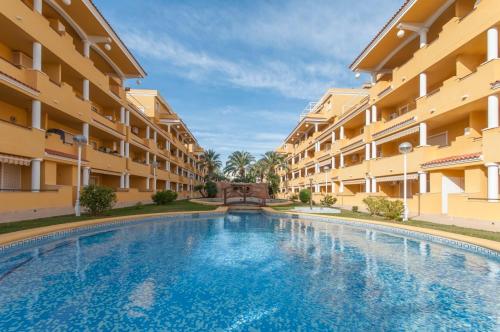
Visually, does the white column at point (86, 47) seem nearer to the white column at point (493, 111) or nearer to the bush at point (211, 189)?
the white column at point (493, 111)

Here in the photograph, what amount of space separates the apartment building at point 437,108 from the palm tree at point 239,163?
35.2 m

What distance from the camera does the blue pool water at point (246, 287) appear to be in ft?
16.0

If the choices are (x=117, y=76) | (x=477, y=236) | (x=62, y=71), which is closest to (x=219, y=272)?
(x=477, y=236)

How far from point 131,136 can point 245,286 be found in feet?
82.9

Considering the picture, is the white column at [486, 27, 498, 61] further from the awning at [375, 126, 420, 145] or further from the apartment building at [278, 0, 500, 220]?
the awning at [375, 126, 420, 145]

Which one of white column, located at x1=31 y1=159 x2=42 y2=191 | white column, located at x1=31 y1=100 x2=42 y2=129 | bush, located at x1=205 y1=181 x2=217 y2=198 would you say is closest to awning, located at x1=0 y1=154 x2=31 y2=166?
white column, located at x1=31 y1=159 x2=42 y2=191

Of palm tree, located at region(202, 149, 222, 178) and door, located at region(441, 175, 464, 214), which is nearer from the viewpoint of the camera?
door, located at region(441, 175, 464, 214)

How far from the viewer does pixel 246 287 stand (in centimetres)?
656

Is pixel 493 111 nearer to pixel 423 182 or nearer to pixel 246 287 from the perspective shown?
pixel 423 182

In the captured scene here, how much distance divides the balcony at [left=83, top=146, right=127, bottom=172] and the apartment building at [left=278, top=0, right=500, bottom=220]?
73.5 feet

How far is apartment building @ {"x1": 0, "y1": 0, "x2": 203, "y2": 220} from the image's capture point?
13.8 metres

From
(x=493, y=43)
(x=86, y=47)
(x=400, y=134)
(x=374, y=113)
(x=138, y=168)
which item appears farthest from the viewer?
(x=138, y=168)

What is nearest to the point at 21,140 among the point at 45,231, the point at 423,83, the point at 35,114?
the point at 35,114

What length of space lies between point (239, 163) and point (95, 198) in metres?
47.4
